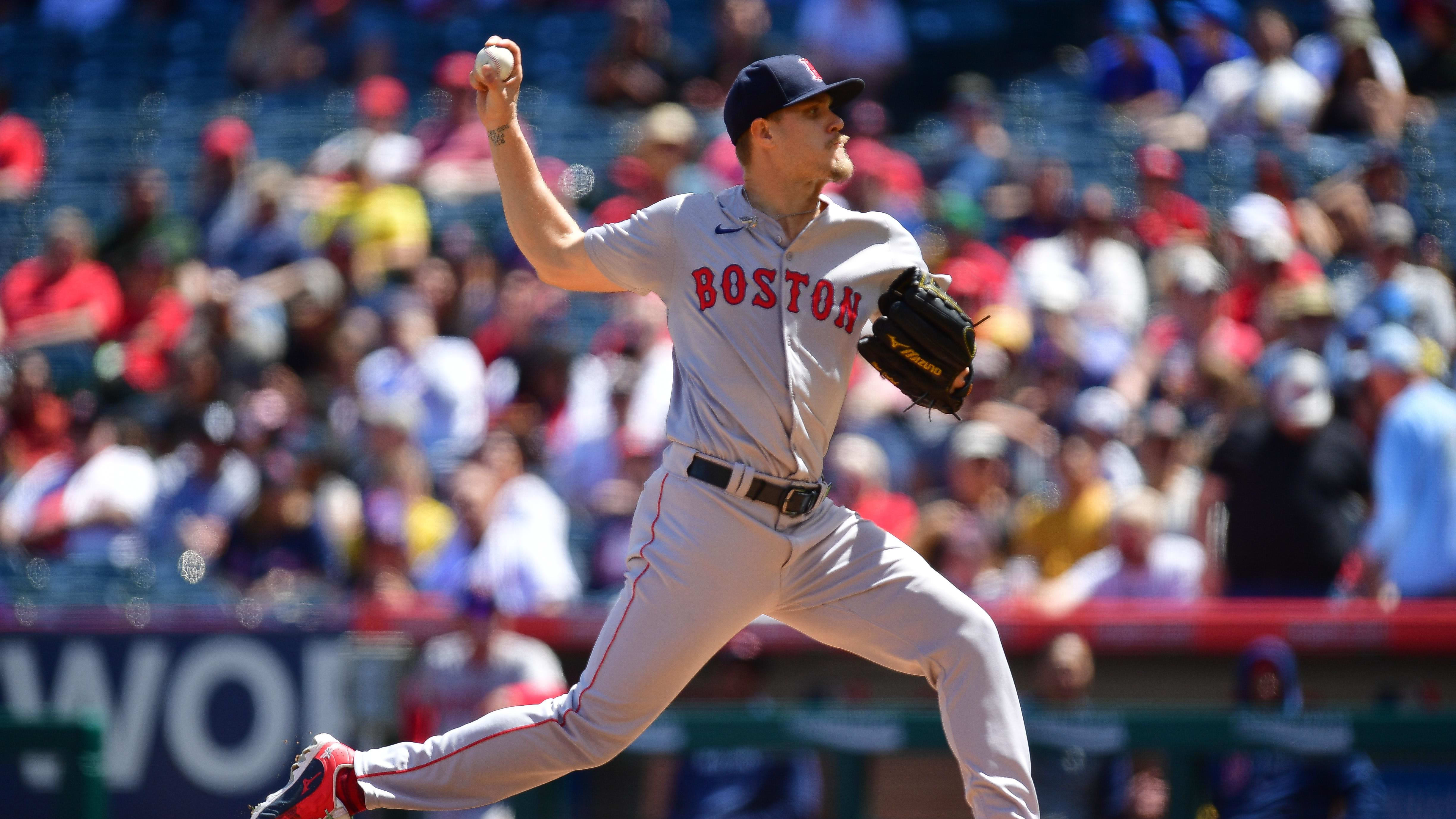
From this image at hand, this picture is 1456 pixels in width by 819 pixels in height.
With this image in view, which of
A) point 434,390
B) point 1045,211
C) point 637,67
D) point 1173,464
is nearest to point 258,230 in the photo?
point 434,390

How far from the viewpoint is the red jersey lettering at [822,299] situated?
3.58 m

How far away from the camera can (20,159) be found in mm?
11742

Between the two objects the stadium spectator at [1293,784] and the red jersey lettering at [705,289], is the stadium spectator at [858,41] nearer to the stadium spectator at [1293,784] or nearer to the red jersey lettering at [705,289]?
the stadium spectator at [1293,784]

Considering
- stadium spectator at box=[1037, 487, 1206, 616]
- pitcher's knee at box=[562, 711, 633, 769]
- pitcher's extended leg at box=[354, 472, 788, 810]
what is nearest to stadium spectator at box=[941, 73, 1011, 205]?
stadium spectator at box=[1037, 487, 1206, 616]

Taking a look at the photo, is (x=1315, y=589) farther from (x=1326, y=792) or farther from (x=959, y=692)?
(x=959, y=692)

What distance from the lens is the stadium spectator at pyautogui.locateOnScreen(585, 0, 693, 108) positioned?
34.4 ft

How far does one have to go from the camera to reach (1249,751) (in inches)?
202

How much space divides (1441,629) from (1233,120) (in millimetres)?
4298

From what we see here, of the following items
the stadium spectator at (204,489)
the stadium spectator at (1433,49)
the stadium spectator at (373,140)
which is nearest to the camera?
the stadium spectator at (204,489)

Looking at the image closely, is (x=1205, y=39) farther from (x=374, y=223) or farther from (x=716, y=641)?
(x=716, y=641)

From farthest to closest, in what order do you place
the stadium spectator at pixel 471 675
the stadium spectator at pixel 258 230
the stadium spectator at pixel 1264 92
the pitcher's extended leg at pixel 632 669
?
the stadium spectator at pixel 258 230 → the stadium spectator at pixel 1264 92 → the stadium spectator at pixel 471 675 → the pitcher's extended leg at pixel 632 669

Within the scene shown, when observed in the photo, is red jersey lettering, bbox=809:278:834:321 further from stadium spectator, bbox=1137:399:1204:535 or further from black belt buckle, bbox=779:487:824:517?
stadium spectator, bbox=1137:399:1204:535

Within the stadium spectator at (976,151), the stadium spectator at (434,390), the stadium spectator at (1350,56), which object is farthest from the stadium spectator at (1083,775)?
the stadium spectator at (1350,56)

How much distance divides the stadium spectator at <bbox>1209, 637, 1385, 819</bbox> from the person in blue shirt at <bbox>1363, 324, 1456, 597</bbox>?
1052 mm
